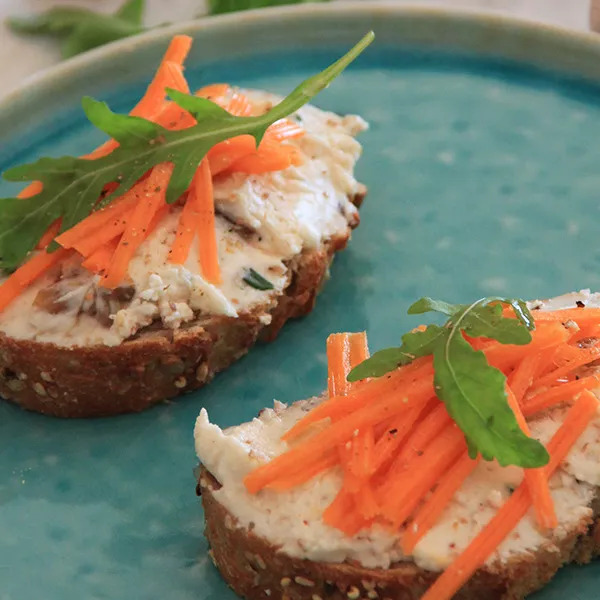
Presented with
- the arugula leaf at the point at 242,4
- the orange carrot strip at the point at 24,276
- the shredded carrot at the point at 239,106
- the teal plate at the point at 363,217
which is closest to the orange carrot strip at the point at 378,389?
Result: the teal plate at the point at 363,217

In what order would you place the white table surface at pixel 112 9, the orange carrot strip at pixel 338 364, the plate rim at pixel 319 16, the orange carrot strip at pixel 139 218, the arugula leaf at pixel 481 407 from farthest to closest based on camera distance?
the white table surface at pixel 112 9 < the plate rim at pixel 319 16 < the orange carrot strip at pixel 139 218 < the orange carrot strip at pixel 338 364 < the arugula leaf at pixel 481 407

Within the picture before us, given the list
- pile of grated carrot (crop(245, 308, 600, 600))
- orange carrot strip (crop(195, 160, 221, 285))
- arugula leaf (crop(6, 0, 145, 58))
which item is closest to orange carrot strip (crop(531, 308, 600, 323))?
pile of grated carrot (crop(245, 308, 600, 600))

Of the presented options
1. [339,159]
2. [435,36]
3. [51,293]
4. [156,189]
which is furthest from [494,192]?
[51,293]

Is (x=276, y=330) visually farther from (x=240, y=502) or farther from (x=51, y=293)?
(x=240, y=502)

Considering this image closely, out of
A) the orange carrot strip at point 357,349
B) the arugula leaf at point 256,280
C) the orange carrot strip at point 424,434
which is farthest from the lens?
the arugula leaf at point 256,280

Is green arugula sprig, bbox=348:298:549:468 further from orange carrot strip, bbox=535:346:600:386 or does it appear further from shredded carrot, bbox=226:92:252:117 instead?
shredded carrot, bbox=226:92:252:117

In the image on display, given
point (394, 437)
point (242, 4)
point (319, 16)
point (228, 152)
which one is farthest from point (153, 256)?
point (242, 4)

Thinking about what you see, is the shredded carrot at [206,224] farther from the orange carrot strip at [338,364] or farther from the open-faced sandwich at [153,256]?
the orange carrot strip at [338,364]
